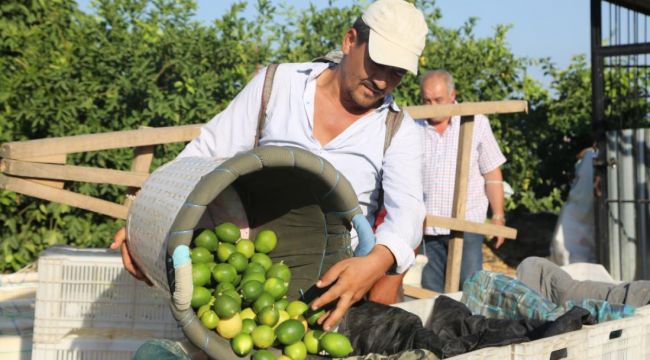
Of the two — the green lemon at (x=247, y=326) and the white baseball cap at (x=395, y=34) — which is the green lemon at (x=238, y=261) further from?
the white baseball cap at (x=395, y=34)

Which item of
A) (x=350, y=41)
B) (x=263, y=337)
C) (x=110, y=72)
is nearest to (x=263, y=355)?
(x=263, y=337)

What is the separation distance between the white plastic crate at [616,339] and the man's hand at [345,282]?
2.33ft

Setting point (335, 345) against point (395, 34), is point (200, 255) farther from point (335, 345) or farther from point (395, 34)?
point (395, 34)

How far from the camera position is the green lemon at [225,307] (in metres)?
2.67

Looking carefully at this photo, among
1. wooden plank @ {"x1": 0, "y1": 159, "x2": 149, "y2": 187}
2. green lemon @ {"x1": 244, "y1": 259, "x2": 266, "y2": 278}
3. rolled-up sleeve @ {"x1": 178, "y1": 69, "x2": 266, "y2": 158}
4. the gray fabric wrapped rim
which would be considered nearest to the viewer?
the gray fabric wrapped rim

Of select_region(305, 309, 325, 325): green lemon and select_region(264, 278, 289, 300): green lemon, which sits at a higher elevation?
select_region(264, 278, 289, 300): green lemon

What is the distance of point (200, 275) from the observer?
9.15 feet

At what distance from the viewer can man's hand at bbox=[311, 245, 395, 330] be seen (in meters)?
2.79

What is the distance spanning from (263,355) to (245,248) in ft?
1.58

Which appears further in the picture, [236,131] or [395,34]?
[236,131]

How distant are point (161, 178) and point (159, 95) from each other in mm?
3975

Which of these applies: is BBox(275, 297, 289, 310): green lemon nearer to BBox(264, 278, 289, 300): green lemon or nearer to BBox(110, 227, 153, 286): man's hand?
BBox(264, 278, 289, 300): green lemon

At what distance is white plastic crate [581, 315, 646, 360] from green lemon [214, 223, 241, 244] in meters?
1.14

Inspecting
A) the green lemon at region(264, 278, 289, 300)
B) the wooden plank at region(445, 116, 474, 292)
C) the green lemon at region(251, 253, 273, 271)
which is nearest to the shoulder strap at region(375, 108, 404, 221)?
the green lemon at region(251, 253, 273, 271)
